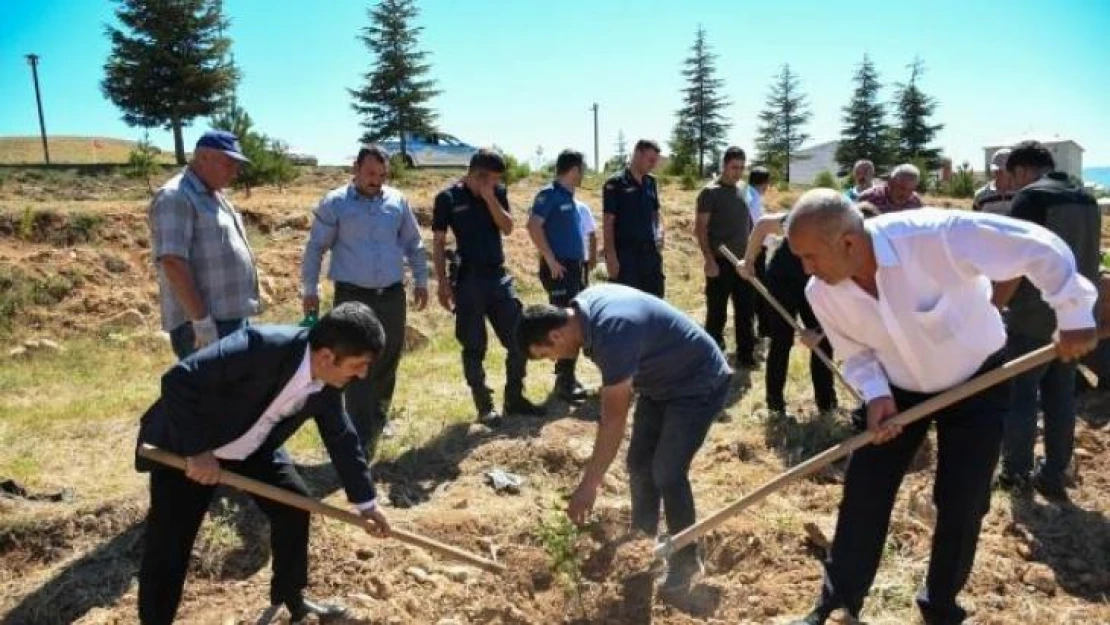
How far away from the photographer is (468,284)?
5703mm

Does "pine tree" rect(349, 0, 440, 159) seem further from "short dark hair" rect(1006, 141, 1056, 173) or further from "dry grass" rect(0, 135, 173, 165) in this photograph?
Answer: "short dark hair" rect(1006, 141, 1056, 173)

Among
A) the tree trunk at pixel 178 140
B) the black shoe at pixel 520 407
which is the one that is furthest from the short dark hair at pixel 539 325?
the tree trunk at pixel 178 140

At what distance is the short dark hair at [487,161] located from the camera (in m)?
5.55

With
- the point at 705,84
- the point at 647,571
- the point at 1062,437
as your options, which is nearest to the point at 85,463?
the point at 647,571

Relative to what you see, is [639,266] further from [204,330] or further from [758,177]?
[204,330]

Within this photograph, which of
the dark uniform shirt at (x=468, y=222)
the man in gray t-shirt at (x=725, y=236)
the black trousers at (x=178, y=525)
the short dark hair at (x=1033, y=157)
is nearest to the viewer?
the black trousers at (x=178, y=525)

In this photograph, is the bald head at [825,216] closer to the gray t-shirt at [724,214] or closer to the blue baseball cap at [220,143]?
the blue baseball cap at [220,143]

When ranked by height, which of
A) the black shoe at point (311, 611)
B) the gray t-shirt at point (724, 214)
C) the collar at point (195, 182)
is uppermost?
the collar at point (195, 182)

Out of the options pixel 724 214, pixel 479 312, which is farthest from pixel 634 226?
pixel 479 312

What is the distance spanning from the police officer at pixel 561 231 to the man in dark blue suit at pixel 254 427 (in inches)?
122

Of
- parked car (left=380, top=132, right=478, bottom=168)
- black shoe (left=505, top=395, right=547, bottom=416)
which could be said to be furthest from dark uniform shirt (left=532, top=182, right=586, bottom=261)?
parked car (left=380, top=132, right=478, bottom=168)

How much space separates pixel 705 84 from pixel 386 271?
37.7m

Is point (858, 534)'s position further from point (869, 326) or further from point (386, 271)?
point (386, 271)

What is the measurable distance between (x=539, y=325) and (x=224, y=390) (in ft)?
3.58
